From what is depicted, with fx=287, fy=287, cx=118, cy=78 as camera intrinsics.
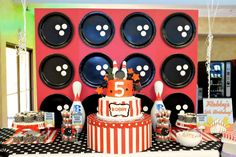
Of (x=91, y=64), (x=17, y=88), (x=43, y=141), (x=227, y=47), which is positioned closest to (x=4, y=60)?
(x=17, y=88)

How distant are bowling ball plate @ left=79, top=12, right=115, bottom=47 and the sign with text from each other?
2.92 feet

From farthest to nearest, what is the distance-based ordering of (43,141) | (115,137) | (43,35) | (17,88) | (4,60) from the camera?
(17,88), (4,60), (43,35), (43,141), (115,137)

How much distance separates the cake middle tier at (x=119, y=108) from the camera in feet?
5.74

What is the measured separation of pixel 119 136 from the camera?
170 cm

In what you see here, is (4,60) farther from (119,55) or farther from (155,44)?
(155,44)

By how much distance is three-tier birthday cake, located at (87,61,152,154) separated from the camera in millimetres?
1706

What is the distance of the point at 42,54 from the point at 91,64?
0.38 m

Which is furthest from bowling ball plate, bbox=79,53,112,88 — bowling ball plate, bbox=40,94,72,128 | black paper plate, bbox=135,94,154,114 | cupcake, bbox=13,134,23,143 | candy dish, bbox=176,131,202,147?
candy dish, bbox=176,131,202,147

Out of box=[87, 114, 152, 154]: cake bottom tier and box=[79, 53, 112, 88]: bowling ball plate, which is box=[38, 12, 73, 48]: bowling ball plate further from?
box=[87, 114, 152, 154]: cake bottom tier

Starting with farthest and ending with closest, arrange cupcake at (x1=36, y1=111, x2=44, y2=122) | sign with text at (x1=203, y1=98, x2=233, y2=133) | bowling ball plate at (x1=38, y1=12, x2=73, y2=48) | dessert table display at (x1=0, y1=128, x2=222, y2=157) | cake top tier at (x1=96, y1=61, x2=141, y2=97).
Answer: bowling ball plate at (x1=38, y1=12, x2=73, y2=48) → sign with text at (x1=203, y1=98, x2=233, y2=133) → cupcake at (x1=36, y1=111, x2=44, y2=122) → cake top tier at (x1=96, y1=61, x2=141, y2=97) → dessert table display at (x1=0, y1=128, x2=222, y2=157)

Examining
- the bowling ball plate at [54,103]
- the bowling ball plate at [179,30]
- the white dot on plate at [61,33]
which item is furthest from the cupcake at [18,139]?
the bowling ball plate at [179,30]

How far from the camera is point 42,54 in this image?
2.20 m

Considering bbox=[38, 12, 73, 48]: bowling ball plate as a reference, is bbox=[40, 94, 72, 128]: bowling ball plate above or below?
below

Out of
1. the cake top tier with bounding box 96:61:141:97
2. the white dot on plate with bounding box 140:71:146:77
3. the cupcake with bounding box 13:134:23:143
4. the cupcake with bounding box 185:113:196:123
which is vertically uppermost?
the white dot on plate with bounding box 140:71:146:77
